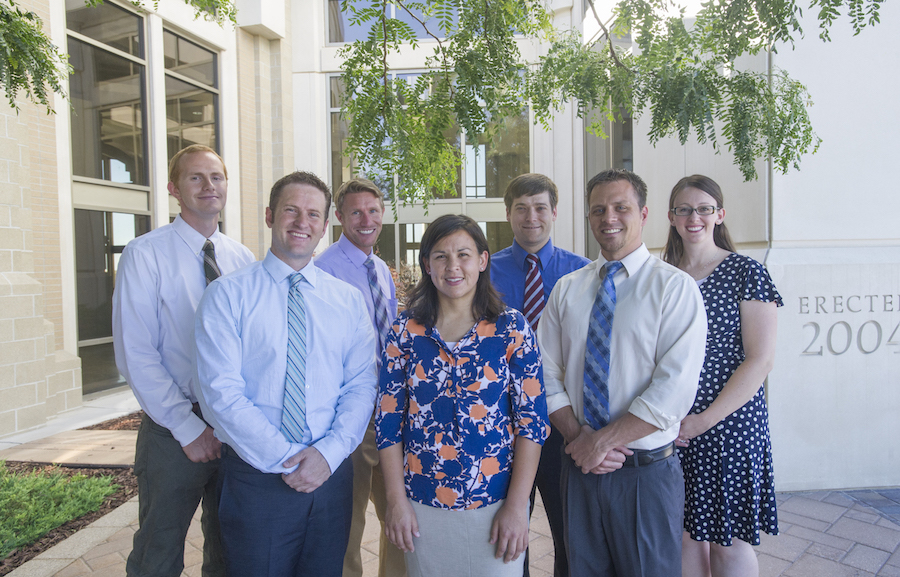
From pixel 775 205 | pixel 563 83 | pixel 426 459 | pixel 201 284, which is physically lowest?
pixel 426 459

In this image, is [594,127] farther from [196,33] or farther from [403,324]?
[196,33]

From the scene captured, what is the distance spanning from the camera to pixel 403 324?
220 cm

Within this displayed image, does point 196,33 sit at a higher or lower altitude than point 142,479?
higher

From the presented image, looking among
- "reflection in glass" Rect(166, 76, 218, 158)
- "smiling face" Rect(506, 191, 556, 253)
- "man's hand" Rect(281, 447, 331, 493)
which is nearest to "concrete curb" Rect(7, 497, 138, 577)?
"man's hand" Rect(281, 447, 331, 493)

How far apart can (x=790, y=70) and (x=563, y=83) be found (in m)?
1.90

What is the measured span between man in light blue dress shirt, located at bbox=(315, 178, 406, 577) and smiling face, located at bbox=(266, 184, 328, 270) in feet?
2.51

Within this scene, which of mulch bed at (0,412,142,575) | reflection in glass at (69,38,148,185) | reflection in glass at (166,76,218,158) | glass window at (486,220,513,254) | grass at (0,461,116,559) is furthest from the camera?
glass window at (486,220,513,254)

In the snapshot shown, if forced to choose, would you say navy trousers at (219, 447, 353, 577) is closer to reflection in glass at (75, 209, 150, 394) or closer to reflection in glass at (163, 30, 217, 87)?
reflection in glass at (75, 209, 150, 394)

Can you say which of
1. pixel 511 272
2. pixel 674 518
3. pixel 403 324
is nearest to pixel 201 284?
pixel 403 324

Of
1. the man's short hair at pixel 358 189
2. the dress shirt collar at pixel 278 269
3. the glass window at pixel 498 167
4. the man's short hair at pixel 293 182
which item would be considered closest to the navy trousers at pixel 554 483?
the dress shirt collar at pixel 278 269

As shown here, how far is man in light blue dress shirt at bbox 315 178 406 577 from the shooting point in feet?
10.0

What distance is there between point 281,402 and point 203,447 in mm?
540

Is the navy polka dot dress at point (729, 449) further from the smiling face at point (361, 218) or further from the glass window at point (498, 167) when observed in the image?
the glass window at point (498, 167)

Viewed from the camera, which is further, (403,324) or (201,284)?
(201,284)
